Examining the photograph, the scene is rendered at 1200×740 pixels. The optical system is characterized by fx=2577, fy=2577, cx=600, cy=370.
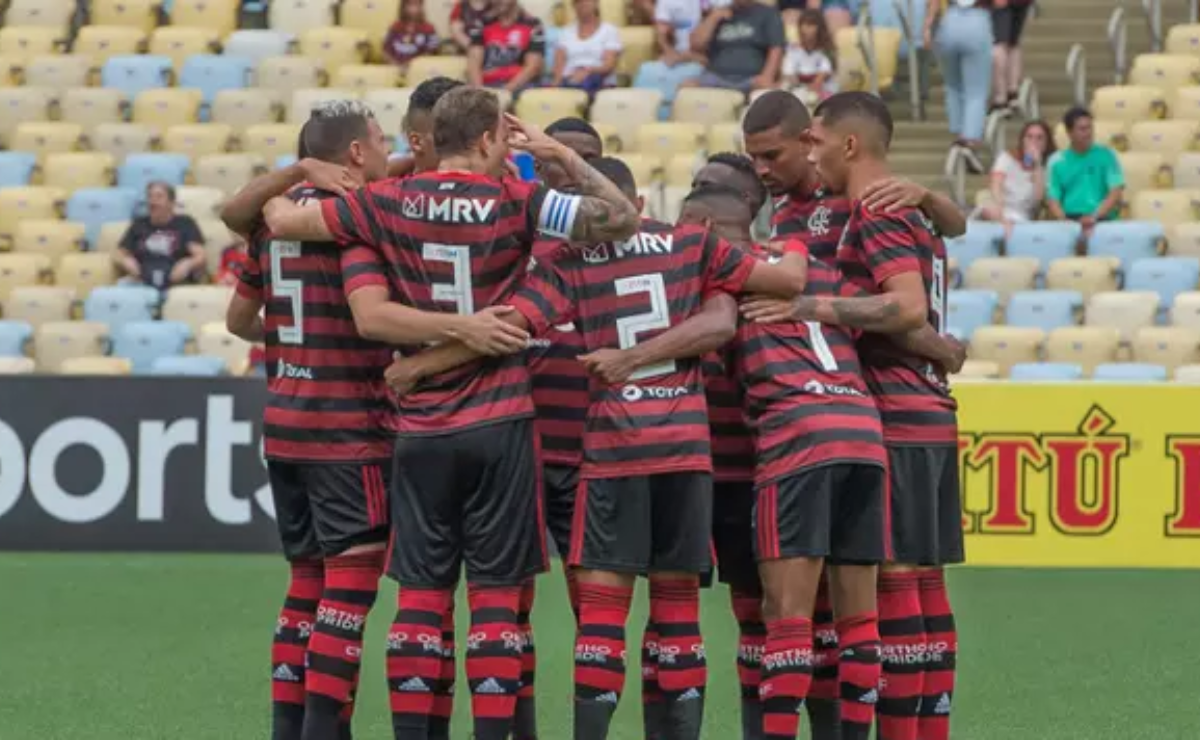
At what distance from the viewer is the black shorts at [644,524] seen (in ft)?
26.0

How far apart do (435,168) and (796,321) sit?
52.6 inches

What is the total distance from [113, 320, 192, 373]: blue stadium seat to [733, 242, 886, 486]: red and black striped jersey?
31.0ft

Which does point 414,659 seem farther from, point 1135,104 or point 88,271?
point 1135,104

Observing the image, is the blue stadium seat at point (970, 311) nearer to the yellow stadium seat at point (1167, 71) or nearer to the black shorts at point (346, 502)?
the yellow stadium seat at point (1167, 71)

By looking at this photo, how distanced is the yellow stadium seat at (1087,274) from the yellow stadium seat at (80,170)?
7106 mm

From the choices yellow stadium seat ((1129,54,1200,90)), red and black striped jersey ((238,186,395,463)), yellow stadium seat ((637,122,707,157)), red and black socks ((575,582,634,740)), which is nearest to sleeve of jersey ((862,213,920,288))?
red and black socks ((575,582,634,740))

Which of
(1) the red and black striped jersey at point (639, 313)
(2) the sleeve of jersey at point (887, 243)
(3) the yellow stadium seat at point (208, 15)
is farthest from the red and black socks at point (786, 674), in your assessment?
(3) the yellow stadium seat at point (208, 15)

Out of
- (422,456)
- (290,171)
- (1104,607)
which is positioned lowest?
(1104,607)

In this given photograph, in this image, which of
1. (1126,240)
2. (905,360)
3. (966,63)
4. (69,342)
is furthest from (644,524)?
(966,63)

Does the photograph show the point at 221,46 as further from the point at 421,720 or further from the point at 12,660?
the point at 421,720

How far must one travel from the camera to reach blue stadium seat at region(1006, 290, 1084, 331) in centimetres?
1638

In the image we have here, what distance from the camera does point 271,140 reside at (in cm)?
1897

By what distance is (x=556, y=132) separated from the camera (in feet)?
29.7

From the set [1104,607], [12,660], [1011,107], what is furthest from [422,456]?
[1011,107]
